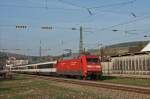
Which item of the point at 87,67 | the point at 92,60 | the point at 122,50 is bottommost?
the point at 87,67

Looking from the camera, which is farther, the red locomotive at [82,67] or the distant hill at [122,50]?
the distant hill at [122,50]

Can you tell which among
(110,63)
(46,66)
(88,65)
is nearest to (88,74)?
(88,65)

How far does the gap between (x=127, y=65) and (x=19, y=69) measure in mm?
55216

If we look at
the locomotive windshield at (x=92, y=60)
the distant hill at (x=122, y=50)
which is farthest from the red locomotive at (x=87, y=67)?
the distant hill at (x=122, y=50)

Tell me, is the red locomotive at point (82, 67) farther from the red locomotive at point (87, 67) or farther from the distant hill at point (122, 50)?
the distant hill at point (122, 50)

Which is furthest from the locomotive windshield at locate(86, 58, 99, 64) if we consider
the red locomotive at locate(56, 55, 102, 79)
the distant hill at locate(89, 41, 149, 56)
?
the distant hill at locate(89, 41, 149, 56)

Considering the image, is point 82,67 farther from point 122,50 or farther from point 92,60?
point 122,50

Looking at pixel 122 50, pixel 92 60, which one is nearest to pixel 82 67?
pixel 92 60

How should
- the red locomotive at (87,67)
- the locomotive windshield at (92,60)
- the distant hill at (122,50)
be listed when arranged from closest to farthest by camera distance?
the red locomotive at (87,67) → the locomotive windshield at (92,60) → the distant hill at (122,50)

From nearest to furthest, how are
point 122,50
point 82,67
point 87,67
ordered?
point 87,67, point 82,67, point 122,50

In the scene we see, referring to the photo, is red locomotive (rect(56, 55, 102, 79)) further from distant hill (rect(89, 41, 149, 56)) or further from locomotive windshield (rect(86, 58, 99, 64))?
distant hill (rect(89, 41, 149, 56))

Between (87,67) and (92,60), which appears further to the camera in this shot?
(92,60)

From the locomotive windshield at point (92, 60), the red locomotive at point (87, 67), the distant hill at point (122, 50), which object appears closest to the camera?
the red locomotive at point (87, 67)

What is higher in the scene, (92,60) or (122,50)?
(122,50)
